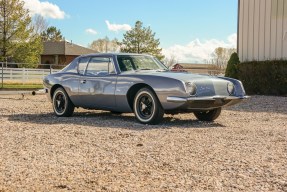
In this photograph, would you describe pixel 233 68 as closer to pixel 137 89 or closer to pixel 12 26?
pixel 137 89

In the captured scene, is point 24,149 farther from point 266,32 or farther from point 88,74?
point 266,32

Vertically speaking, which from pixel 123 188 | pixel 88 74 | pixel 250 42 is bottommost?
pixel 123 188

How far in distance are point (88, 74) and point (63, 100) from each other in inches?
35.6

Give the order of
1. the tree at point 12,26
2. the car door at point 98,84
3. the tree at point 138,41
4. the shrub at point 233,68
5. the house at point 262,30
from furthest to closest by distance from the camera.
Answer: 1. the tree at point 138,41
2. the tree at point 12,26
3. the shrub at point 233,68
4. the house at point 262,30
5. the car door at point 98,84

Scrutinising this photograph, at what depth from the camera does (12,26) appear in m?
37.2

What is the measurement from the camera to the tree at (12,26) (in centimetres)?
3653

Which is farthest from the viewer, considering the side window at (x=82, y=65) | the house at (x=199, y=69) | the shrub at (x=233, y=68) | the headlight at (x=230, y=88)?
the house at (x=199, y=69)

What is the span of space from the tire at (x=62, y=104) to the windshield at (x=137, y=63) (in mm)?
1514

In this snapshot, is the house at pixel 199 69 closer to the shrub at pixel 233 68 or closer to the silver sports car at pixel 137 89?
the silver sports car at pixel 137 89

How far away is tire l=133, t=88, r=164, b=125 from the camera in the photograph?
765 centimetres

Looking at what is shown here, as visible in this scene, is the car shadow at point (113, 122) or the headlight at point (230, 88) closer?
the car shadow at point (113, 122)

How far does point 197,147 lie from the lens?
5539mm

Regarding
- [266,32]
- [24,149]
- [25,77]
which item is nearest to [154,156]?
[24,149]

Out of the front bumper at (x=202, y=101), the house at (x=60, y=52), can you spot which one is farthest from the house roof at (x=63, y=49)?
the front bumper at (x=202, y=101)
